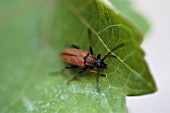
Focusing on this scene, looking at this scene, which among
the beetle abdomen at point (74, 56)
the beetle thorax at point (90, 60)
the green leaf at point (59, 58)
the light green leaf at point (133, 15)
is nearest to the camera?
the green leaf at point (59, 58)

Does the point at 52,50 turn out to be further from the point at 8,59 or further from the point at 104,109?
the point at 104,109

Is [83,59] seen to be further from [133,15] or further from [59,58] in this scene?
[133,15]

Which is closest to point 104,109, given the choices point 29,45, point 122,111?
point 122,111

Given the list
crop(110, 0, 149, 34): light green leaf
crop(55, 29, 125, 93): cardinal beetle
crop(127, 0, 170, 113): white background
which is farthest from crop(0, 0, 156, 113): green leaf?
crop(127, 0, 170, 113): white background

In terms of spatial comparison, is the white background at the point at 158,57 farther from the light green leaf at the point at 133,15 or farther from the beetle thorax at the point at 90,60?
the beetle thorax at the point at 90,60

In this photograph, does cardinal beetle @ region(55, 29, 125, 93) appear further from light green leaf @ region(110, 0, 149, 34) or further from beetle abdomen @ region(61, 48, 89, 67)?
light green leaf @ region(110, 0, 149, 34)

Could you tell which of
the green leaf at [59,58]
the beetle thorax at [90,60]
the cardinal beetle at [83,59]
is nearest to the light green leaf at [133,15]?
the green leaf at [59,58]

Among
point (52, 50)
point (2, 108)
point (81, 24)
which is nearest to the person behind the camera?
point (2, 108)
